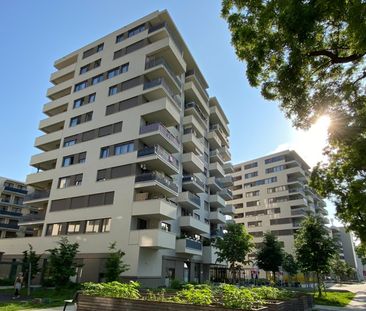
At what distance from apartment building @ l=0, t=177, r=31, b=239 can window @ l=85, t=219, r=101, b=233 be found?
35.4 m

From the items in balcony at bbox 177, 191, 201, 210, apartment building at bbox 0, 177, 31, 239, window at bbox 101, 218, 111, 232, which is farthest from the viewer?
apartment building at bbox 0, 177, 31, 239

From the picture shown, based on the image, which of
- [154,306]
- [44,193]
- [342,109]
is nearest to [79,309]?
[154,306]

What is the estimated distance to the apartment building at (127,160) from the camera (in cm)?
2809

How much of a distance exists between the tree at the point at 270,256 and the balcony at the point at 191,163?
Answer: 13.7m

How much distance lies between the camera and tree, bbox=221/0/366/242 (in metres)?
7.86

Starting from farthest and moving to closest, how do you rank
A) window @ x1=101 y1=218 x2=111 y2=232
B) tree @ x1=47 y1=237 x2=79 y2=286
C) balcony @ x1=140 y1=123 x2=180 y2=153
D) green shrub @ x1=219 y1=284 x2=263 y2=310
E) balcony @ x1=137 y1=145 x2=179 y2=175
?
balcony @ x1=140 y1=123 x2=180 y2=153
balcony @ x1=137 y1=145 x2=179 y2=175
window @ x1=101 y1=218 x2=111 y2=232
tree @ x1=47 y1=237 x2=79 y2=286
green shrub @ x1=219 y1=284 x2=263 y2=310

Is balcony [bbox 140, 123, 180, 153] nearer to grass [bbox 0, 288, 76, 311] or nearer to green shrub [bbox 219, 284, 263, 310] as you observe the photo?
grass [bbox 0, 288, 76, 311]

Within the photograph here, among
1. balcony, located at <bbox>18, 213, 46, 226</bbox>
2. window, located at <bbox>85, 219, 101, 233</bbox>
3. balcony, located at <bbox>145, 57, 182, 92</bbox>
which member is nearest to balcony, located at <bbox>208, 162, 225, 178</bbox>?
balcony, located at <bbox>145, 57, 182, 92</bbox>

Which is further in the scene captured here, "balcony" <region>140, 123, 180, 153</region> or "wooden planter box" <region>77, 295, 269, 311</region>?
"balcony" <region>140, 123, 180, 153</region>

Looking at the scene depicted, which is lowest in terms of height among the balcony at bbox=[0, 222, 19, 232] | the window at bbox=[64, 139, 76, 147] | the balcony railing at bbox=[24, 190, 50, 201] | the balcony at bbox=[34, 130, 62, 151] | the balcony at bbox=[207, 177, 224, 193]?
the balcony at bbox=[0, 222, 19, 232]

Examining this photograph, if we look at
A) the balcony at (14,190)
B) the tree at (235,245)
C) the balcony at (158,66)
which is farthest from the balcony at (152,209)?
the balcony at (14,190)

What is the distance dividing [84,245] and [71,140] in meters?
13.1

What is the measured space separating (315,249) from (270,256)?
38.3ft

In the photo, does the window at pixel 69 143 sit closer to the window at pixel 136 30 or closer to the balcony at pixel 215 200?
the window at pixel 136 30
